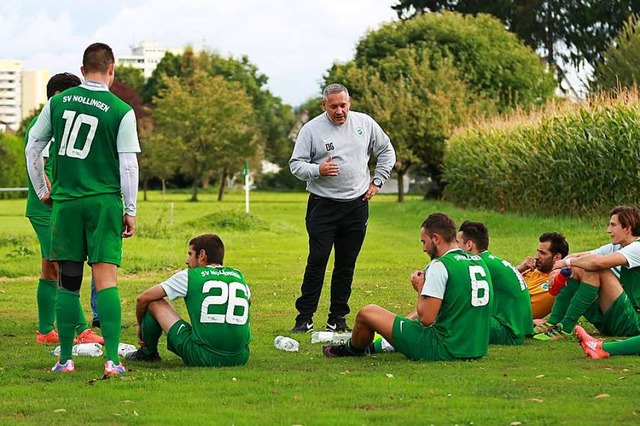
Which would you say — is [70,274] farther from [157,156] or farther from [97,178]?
[157,156]

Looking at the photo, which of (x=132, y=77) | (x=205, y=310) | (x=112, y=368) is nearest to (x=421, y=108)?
(x=205, y=310)

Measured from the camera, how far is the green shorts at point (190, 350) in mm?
8570

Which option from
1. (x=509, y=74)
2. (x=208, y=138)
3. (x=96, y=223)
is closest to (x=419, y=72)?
(x=509, y=74)

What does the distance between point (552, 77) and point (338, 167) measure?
186 feet

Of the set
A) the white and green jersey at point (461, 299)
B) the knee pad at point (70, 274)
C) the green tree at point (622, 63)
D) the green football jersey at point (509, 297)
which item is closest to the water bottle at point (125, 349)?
the knee pad at point (70, 274)

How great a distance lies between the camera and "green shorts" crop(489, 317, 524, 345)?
990cm

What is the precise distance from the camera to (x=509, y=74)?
62.9 m

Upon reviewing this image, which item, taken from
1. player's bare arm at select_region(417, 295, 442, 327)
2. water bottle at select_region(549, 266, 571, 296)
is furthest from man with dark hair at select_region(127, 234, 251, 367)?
water bottle at select_region(549, 266, 571, 296)

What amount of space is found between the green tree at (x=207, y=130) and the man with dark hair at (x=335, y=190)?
60.7m

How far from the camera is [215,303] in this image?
8406 millimetres

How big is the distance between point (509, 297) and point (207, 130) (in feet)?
210

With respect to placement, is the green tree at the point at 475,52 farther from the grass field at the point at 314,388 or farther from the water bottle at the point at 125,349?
the water bottle at the point at 125,349

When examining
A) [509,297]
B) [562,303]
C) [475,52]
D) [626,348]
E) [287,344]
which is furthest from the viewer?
[475,52]

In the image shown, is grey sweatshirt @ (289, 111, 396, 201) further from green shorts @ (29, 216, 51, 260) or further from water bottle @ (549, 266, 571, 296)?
green shorts @ (29, 216, 51, 260)
